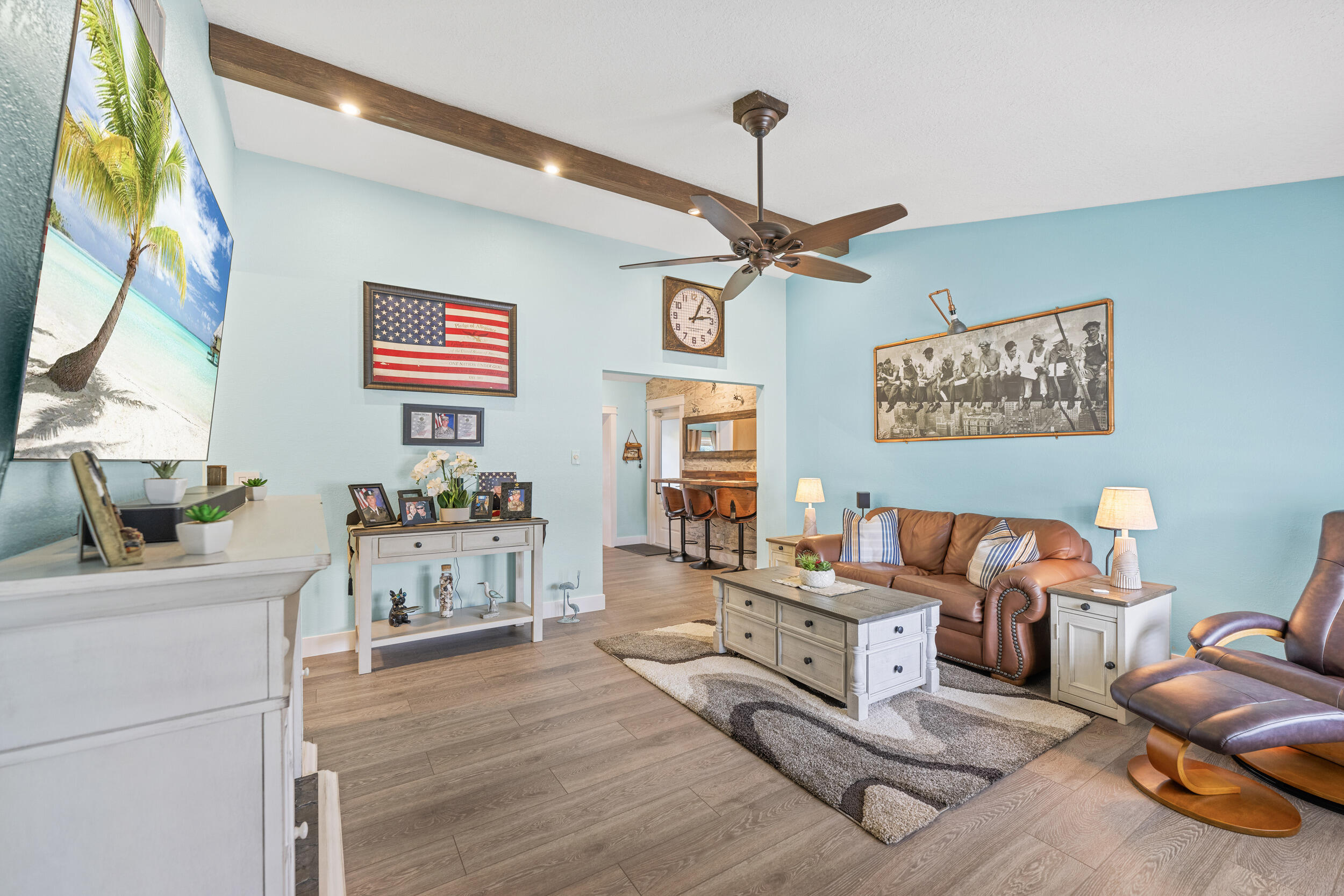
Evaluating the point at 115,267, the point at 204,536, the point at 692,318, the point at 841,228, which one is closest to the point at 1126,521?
the point at 841,228

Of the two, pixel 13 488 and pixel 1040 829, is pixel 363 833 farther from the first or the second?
pixel 1040 829

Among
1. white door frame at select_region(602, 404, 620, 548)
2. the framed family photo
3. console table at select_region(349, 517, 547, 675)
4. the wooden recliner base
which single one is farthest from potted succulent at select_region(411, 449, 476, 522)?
white door frame at select_region(602, 404, 620, 548)

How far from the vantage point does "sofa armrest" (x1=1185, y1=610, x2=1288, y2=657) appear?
258 cm

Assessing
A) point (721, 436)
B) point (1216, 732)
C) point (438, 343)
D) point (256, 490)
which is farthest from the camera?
point (721, 436)

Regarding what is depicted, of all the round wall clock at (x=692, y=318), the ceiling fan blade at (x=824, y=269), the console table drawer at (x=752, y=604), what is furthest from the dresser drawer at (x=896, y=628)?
the round wall clock at (x=692, y=318)

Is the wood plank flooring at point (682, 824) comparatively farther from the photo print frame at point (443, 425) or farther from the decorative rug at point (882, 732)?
the photo print frame at point (443, 425)

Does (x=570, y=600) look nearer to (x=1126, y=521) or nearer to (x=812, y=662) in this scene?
(x=812, y=662)

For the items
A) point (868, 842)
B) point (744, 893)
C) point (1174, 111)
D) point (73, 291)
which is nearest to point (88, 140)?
point (73, 291)

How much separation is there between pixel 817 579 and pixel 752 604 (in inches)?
16.6

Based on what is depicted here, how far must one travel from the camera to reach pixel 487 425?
4297 millimetres

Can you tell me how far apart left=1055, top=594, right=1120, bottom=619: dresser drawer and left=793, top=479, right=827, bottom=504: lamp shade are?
2.26m

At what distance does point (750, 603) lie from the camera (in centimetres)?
345

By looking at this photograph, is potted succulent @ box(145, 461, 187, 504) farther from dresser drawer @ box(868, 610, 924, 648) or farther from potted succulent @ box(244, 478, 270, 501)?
dresser drawer @ box(868, 610, 924, 648)

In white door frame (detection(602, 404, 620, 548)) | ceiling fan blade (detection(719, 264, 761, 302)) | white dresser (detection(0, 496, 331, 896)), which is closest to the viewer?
white dresser (detection(0, 496, 331, 896))
